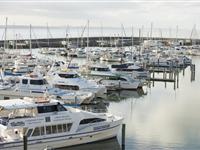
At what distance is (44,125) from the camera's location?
24.0 metres

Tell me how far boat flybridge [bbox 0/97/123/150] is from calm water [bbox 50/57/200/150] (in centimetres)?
86

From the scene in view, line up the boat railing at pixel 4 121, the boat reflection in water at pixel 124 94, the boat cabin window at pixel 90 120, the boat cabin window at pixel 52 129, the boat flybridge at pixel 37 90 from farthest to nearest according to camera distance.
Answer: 1. the boat reflection in water at pixel 124 94
2. the boat flybridge at pixel 37 90
3. the boat cabin window at pixel 90 120
4. the boat cabin window at pixel 52 129
5. the boat railing at pixel 4 121

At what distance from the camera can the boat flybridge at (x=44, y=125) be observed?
23438mm

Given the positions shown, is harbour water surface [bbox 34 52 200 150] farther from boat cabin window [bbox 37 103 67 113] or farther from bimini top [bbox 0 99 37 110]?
bimini top [bbox 0 99 37 110]

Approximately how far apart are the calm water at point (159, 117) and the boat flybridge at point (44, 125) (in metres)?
0.86

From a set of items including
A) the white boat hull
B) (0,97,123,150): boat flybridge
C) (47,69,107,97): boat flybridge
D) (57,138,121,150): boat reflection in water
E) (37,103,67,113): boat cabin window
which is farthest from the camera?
(47,69,107,97): boat flybridge

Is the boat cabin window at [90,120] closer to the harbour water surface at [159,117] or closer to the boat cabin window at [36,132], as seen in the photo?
the harbour water surface at [159,117]

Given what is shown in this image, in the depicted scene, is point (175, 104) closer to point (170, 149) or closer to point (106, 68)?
point (106, 68)

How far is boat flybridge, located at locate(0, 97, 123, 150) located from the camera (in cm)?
2344

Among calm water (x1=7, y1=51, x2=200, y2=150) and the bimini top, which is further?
calm water (x1=7, y1=51, x2=200, y2=150)

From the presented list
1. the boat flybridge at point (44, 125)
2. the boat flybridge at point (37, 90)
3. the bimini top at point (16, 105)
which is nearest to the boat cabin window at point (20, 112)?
the boat flybridge at point (44, 125)

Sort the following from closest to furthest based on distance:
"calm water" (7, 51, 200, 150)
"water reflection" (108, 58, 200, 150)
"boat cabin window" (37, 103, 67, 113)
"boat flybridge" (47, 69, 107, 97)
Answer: "boat cabin window" (37, 103, 67, 113), "calm water" (7, 51, 200, 150), "water reflection" (108, 58, 200, 150), "boat flybridge" (47, 69, 107, 97)

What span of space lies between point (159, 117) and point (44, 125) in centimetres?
1366

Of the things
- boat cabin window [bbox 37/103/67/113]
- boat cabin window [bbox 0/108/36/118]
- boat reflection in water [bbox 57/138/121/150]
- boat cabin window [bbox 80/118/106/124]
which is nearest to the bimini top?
boat cabin window [bbox 0/108/36/118]
